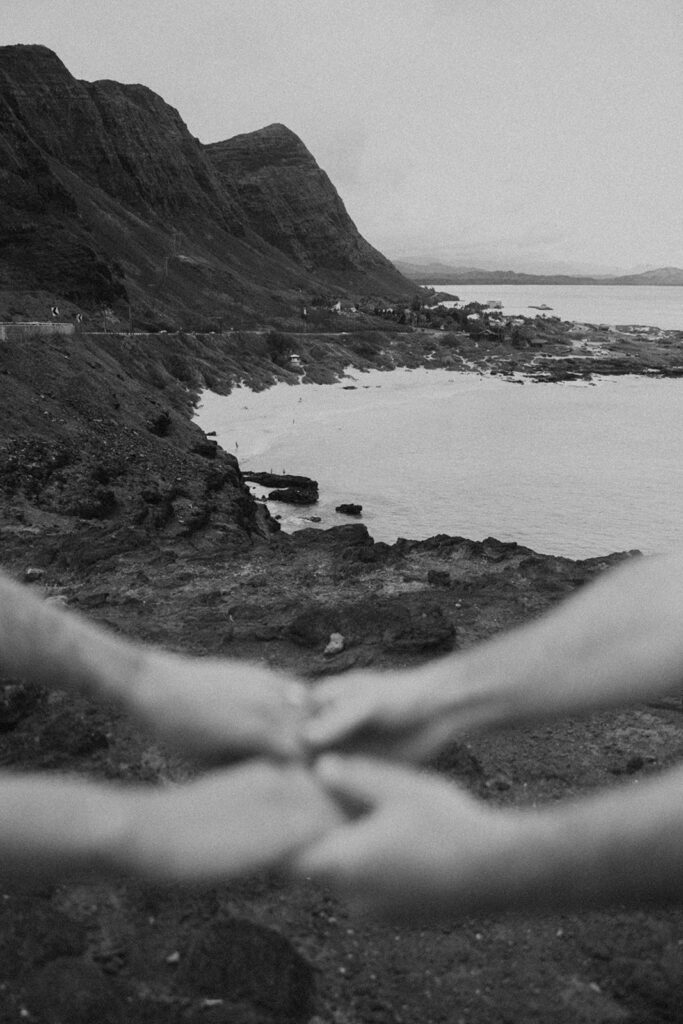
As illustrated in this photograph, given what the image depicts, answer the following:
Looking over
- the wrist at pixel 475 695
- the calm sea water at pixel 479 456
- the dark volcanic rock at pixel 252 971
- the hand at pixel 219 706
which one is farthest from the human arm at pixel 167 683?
the calm sea water at pixel 479 456

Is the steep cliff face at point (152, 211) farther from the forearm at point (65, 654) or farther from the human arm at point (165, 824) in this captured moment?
the human arm at point (165, 824)

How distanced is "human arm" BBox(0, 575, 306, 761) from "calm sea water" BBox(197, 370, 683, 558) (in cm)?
890

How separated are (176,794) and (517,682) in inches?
101

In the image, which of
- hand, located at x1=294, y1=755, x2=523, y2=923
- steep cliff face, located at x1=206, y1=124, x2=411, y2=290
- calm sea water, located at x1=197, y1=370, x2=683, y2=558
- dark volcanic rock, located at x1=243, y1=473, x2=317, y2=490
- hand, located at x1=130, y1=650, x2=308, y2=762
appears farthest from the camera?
steep cliff face, located at x1=206, y1=124, x2=411, y2=290

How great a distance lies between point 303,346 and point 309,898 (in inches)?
1620

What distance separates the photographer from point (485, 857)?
3879mm

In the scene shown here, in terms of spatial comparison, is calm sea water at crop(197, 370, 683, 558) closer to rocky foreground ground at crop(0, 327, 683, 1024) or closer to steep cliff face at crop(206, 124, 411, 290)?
rocky foreground ground at crop(0, 327, 683, 1024)

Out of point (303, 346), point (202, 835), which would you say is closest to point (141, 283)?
point (303, 346)

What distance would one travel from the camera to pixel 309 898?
12.3ft

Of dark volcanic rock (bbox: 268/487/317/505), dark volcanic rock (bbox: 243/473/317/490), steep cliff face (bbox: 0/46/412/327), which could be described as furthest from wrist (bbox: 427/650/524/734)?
steep cliff face (bbox: 0/46/412/327)

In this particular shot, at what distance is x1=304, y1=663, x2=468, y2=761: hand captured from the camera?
4727mm

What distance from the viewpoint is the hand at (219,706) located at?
15.3 feet

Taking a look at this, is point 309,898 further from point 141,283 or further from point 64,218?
point 141,283

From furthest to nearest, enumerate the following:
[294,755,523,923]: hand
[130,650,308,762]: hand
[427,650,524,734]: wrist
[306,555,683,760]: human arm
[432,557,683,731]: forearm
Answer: [432,557,683,731]: forearm → [427,650,524,734]: wrist → [306,555,683,760]: human arm → [130,650,308,762]: hand → [294,755,523,923]: hand
